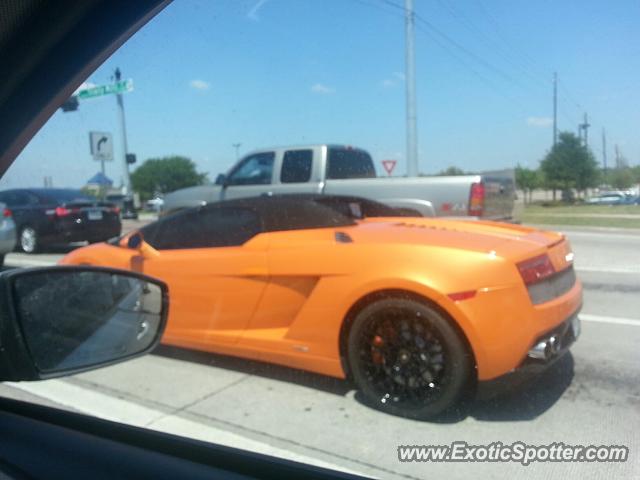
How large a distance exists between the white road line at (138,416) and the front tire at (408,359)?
0.68 m

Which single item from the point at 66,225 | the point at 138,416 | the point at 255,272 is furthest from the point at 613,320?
the point at 66,225

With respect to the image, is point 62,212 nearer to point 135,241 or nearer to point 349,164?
point 135,241

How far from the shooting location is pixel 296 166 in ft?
14.2

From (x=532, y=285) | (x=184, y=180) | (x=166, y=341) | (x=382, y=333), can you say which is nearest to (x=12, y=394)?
(x=166, y=341)

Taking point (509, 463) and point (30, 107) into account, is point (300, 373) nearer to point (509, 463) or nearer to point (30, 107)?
point (509, 463)

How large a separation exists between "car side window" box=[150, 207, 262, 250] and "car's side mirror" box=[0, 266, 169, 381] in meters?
1.54

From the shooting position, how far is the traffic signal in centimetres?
224

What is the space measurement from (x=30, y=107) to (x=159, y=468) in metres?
1.33

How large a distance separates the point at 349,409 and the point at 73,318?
1.62m

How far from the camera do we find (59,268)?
2.18 metres

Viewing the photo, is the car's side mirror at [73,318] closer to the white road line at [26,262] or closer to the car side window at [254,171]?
the car side window at [254,171]

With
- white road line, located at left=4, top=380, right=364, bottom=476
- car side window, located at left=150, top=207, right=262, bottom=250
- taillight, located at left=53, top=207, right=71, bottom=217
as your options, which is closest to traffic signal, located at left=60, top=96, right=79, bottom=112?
white road line, located at left=4, top=380, right=364, bottom=476

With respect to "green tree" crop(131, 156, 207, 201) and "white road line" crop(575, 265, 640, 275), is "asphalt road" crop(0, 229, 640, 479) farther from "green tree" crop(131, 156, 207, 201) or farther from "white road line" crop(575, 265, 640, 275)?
"white road line" crop(575, 265, 640, 275)

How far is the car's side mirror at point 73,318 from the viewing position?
1.82m
